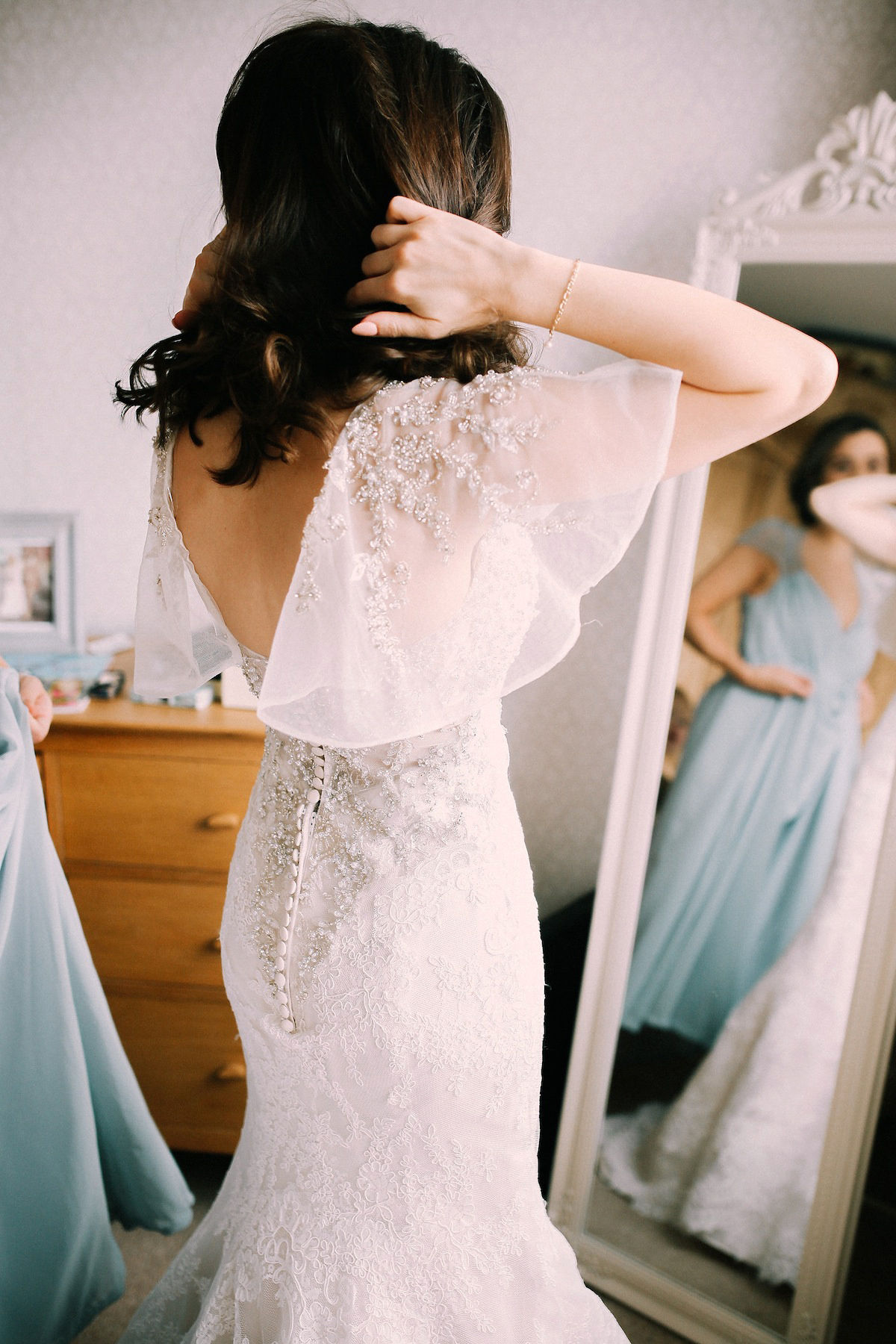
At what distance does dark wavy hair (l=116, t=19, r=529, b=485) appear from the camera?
2.34 ft

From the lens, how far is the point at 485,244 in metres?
0.73

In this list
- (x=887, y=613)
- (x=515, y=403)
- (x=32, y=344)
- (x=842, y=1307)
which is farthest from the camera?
(x=32, y=344)

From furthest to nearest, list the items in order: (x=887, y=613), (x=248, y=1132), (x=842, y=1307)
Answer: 1. (x=842, y=1307)
2. (x=887, y=613)
3. (x=248, y=1132)


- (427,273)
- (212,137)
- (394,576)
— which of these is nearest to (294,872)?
(394,576)

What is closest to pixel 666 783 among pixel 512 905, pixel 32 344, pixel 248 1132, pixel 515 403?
pixel 512 905

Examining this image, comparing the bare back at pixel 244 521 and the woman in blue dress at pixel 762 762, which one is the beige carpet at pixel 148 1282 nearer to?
the woman in blue dress at pixel 762 762

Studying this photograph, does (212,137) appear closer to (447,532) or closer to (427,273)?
(427,273)

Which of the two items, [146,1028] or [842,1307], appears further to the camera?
[146,1028]

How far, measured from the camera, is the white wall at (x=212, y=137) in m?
1.71

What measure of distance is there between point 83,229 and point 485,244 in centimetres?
157

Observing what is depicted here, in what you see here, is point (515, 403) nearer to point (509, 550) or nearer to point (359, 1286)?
point (509, 550)

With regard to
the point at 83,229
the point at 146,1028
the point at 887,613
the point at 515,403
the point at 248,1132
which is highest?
the point at 83,229

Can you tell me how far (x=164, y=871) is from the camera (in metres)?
1.70

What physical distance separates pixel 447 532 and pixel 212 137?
1636mm
